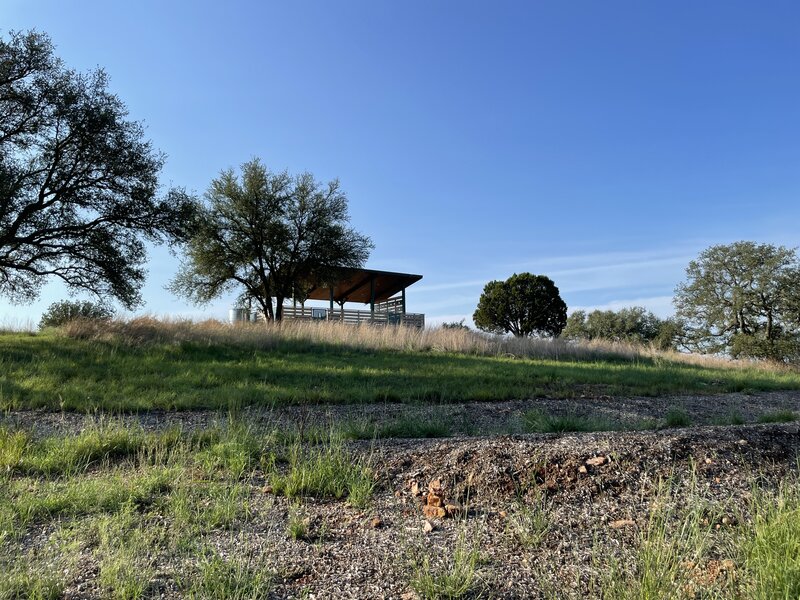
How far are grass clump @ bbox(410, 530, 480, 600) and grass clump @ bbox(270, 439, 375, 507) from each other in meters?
0.94

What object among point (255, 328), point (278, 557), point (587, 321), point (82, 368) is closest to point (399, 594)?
point (278, 557)

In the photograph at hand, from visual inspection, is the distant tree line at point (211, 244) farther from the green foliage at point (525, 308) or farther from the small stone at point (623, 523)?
the small stone at point (623, 523)

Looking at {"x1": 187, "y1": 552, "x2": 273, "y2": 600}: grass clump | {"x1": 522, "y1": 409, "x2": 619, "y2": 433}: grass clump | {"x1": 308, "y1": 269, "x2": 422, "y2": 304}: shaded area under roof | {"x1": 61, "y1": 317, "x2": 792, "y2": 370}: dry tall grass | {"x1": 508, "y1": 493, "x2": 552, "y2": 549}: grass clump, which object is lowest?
{"x1": 187, "y1": 552, "x2": 273, "y2": 600}: grass clump

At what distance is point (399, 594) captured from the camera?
6.61 feet

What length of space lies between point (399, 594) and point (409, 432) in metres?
3.21

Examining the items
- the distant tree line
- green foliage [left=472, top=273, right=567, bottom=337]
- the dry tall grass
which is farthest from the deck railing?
green foliage [left=472, top=273, right=567, bottom=337]

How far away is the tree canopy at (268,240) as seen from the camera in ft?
84.4

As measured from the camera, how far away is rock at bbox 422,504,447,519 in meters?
2.82

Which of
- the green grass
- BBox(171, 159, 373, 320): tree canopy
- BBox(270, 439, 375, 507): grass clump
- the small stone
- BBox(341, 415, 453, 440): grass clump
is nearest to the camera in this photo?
the small stone

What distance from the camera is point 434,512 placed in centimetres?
285

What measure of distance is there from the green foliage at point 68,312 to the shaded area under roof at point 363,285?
12.6 metres

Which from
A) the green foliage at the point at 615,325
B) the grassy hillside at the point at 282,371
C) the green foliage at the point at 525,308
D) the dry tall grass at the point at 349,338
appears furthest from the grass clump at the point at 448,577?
the green foliage at the point at 615,325

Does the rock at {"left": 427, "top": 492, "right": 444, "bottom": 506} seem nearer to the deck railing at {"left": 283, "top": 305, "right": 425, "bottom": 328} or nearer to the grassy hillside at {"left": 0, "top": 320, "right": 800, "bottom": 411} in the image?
→ the grassy hillside at {"left": 0, "top": 320, "right": 800, "bottom": 411}

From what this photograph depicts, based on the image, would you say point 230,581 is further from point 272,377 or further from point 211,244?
point 211,244
